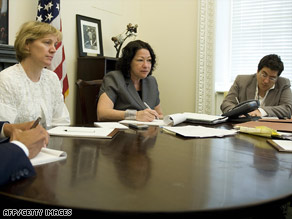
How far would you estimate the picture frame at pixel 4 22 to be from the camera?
8.75ft

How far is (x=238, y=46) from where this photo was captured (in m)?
4.00

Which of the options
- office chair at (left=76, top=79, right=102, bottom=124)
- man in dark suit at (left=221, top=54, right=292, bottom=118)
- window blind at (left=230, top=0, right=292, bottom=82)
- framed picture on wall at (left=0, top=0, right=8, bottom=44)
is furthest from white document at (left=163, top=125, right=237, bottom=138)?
window blind at (left=230, top=0, right=292, bottom=82)

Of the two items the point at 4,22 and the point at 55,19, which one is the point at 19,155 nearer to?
the point at 4,22

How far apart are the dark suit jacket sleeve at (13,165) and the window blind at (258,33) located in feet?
11.7

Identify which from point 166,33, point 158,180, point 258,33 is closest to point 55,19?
point 166,33

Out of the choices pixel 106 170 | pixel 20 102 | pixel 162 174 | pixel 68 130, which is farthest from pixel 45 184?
pixel 20 102

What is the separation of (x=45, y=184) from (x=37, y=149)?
0.80ft

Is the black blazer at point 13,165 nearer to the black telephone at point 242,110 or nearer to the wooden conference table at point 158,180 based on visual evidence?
the wooden conference table at point 158,180

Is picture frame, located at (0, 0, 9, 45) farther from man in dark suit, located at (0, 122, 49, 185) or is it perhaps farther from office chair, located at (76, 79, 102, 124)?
man in dark suit, located at (0, 122, 49, 185)

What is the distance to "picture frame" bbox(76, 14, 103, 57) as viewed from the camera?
11.6 feet

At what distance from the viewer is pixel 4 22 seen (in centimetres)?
270

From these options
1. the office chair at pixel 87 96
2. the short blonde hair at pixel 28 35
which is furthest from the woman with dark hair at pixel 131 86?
the short blonde hair at pixel 28 35

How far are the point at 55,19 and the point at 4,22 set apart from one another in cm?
49

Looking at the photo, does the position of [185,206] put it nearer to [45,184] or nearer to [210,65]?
[45,184]
